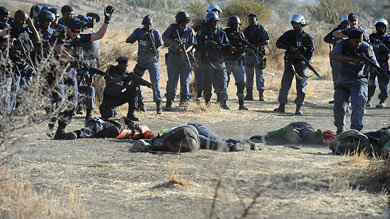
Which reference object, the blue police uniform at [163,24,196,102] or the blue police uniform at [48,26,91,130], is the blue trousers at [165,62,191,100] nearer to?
the blue police uniform at [163,24,196,102]

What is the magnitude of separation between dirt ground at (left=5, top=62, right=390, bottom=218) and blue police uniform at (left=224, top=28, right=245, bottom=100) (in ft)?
13.8

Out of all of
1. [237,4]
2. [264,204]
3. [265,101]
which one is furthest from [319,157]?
[237,4]

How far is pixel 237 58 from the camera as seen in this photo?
1372 cm

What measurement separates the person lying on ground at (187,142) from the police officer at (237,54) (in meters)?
5.42

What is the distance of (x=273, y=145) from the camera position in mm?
9047

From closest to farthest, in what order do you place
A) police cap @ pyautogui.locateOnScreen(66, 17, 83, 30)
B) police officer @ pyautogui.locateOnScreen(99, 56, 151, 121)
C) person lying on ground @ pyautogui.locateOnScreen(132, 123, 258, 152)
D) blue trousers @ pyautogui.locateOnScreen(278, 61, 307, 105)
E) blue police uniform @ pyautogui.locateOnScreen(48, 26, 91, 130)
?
person lying on ground @ pyautogui.locateOnScreen(132, 123, 258, 152), blue police uniform @ pyautogui.locateOnScreen(48, 26, 91, 130), police cap @ pyautogui.locateOnScreen(66, 17, 83, 30), police officer @ pyautogui.locateOnScreen(99, 56, 151, 121), blue trousers @ pyautogui.locateOnScreen(278, 61, 307, 105)

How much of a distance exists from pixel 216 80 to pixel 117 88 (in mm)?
3344

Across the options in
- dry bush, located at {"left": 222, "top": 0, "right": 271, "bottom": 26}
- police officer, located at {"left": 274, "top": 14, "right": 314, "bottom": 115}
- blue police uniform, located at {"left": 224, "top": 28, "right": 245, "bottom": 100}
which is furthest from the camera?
dry bush, located at {"left": 222, "top": 0, "right": 271, "bottom": 26}

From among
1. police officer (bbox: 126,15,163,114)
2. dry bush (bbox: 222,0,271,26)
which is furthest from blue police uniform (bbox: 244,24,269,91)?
dry bush (bbox: 222,0,271,26)

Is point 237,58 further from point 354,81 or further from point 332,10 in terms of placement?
point 332,10

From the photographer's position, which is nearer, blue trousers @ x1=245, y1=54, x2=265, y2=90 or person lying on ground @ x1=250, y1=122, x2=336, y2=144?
person lying on ground @ x1=250, y1=122, x2=336, y2=144

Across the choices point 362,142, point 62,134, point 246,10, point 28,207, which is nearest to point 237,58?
point 62,134

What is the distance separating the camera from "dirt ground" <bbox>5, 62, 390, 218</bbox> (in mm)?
5434

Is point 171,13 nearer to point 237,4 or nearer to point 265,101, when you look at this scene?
point 237,4
